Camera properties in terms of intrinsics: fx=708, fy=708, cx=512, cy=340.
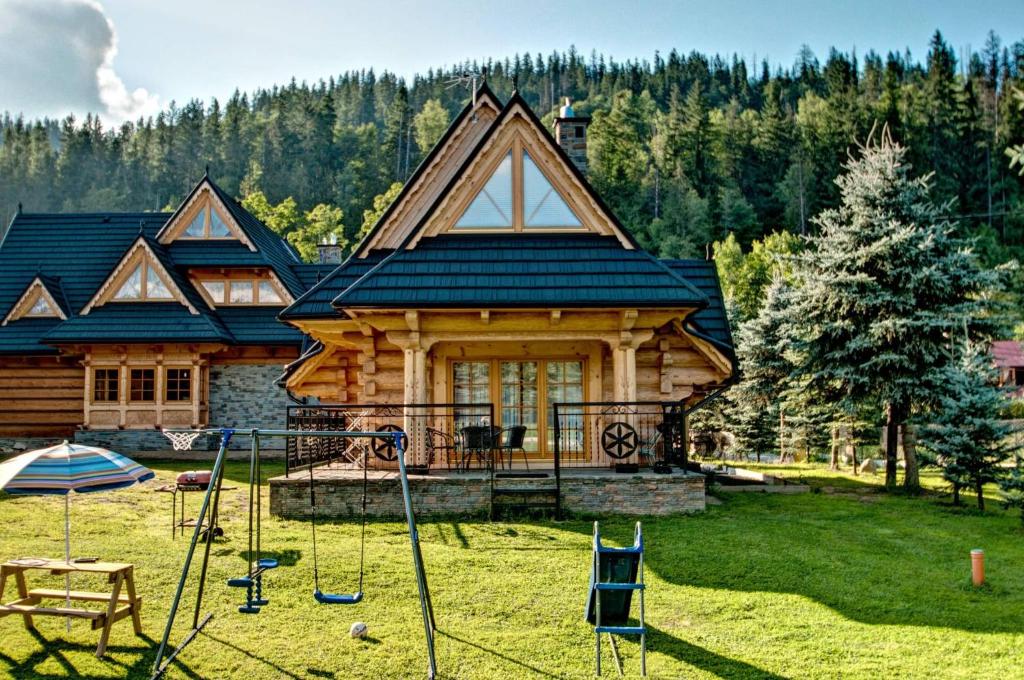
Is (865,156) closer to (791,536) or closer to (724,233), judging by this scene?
(791,536)

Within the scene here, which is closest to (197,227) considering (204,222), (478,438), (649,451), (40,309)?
(204,222)

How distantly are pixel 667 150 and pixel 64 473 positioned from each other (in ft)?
298

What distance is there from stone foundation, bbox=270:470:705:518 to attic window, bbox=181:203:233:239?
15.8 meters

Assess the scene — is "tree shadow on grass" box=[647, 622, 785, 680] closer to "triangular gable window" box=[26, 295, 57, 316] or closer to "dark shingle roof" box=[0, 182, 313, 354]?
"dark shingle roof" box=[0, 182, 313, 354]

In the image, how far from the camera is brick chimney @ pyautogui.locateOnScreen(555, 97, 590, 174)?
15430 millimetres

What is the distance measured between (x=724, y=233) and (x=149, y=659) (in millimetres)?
76451

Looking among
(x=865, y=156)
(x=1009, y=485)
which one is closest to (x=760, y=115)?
(x=865, y=156)

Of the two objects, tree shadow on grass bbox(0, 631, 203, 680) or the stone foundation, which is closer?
tree shadow on grass bbox(0, 631, 203, 680)

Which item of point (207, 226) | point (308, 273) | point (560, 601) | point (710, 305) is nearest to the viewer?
point (560, 601)

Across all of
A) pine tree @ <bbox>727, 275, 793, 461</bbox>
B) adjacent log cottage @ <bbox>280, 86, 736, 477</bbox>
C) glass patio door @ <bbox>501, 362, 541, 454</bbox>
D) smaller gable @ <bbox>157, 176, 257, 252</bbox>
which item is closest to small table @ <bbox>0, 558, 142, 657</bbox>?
adjacent log cottage @ <bbox>280, 86, 736, 477</bbox>

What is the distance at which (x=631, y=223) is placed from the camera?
7906 cm

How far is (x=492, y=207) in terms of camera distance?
1423 cm

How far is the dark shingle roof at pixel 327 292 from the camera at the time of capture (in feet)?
44.7

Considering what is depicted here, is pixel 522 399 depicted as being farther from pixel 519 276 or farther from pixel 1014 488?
pixel 1014 488
